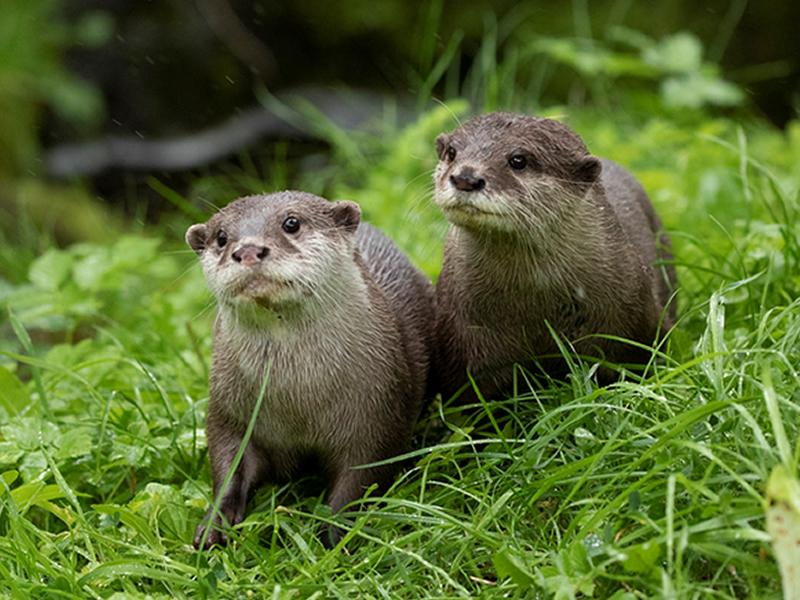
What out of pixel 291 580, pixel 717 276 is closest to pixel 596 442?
pixel 291 580

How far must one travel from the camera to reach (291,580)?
2738 millimetres

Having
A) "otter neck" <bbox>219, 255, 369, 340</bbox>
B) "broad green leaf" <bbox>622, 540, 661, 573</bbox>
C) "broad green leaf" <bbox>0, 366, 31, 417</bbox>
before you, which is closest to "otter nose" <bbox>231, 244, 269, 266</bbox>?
"otter neck" <bbox>219, 255, 369, 340</bbox>

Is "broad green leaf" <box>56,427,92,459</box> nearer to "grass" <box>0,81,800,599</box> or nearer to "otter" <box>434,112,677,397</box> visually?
"grass" <box>0,81,800,599</box>

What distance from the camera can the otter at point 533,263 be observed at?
3.03 meters

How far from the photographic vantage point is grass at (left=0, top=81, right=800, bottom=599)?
92.7 inches

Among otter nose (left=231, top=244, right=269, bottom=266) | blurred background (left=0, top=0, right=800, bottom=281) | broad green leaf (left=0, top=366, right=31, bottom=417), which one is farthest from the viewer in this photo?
blurred background (left=0, top=0, right=800, bottom=281)

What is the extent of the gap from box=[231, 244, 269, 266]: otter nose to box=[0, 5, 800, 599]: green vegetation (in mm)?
588

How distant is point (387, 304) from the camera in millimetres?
3281

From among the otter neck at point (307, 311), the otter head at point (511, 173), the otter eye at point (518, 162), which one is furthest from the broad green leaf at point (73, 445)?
the otter eye at point (518, 162)

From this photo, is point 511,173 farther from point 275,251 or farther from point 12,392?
point 12,392

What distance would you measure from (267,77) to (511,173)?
17.9 ft

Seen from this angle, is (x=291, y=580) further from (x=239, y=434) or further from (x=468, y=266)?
(x=468, y=266)

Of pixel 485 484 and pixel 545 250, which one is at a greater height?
pixel 545 250

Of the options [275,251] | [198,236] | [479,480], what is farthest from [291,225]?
[479,480]
